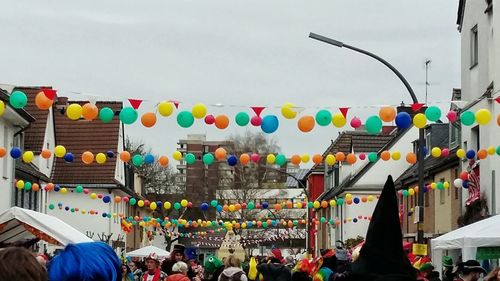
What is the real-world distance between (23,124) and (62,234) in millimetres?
19520

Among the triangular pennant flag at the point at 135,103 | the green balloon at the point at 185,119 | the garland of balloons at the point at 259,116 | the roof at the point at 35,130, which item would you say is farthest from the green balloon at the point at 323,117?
the roof at the point at 35,130

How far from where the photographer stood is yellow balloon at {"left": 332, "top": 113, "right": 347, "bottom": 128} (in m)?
18.5

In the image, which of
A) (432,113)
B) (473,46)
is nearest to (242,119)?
(432,113)

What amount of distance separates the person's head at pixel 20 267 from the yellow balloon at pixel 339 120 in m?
15.2

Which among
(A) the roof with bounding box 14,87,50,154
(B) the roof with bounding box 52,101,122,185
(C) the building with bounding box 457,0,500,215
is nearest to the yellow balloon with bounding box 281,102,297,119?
(C) the building with bounding box 457,0,500,215

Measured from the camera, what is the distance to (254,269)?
14797mm

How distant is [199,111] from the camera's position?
1814 centimetres

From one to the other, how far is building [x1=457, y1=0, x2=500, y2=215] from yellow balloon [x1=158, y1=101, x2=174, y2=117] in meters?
Result: 9.31

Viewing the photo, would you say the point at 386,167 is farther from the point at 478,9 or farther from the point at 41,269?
the point at 41,269

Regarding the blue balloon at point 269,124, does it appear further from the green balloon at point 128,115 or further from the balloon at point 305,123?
the green balloon at point 128,115

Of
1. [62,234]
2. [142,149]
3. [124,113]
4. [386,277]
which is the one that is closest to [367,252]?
[386,277]

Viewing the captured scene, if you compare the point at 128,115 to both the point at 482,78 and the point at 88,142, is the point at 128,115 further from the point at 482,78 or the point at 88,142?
the point at 88,142

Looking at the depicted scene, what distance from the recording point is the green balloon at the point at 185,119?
18250mm

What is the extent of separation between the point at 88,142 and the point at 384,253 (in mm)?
52737
